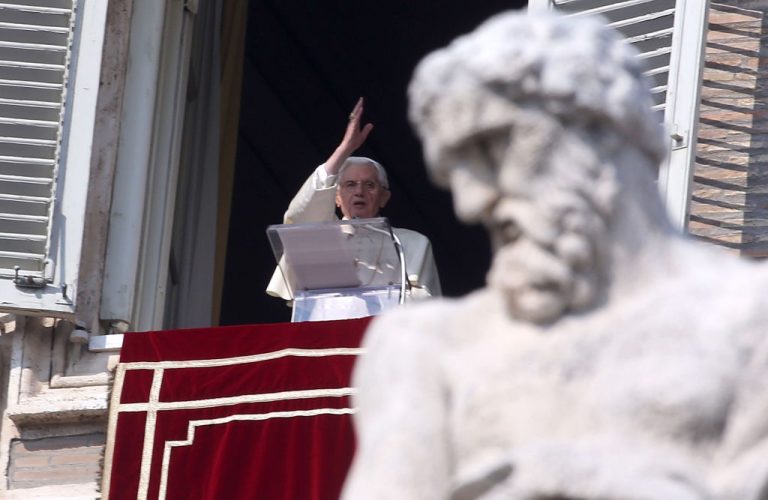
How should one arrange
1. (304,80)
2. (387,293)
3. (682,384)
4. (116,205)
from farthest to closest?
(304,80)
(116,205)
(387,293)
(682,384)

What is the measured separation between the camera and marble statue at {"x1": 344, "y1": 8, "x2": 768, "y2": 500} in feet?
10.4

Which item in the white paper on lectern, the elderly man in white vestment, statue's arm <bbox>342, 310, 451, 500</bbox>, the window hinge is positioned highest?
the elderly man in white vestment

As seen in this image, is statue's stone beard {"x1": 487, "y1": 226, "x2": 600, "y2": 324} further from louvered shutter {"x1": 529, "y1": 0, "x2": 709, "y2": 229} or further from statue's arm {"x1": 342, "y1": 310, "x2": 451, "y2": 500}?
louvered shutter {"x1": 529, "y1": 0, "x2": 709, "y2": 229}

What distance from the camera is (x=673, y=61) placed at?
9039mm

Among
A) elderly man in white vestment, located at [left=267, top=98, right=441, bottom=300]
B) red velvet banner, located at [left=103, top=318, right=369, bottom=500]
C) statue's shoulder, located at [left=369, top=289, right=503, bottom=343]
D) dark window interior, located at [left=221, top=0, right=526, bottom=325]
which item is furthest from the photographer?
dark window interior, located at [left=221, top=0, right=526, bottom=325]

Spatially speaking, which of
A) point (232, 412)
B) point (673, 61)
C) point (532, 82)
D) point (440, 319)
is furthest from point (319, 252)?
point (532, 82)

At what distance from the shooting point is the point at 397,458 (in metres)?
3.22

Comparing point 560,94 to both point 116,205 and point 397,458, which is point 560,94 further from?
point 116,205

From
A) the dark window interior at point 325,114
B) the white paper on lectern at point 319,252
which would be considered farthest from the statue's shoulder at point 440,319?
the dark window interior at point 325,114

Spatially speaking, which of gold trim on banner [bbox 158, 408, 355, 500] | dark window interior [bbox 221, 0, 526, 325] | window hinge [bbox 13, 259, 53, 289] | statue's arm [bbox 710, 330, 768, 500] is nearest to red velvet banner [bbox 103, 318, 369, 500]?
gold trim on banner [bbox 158, 408, 355, 500]

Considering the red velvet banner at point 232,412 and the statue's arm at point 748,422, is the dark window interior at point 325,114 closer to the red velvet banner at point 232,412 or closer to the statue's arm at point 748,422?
the red velvet banner at point 232,412

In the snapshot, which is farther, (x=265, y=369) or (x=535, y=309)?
(x=265, y=369)

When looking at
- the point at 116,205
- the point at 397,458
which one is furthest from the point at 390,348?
the point at 116,205

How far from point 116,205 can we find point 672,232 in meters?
7.30
